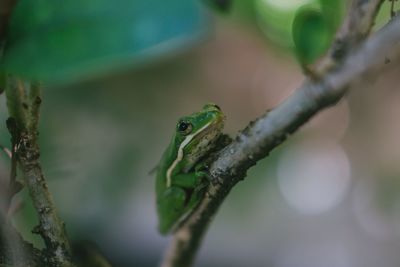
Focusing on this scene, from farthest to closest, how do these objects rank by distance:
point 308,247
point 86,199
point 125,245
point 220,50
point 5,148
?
point 308,247
point 220,50
point 125,245
point 86,199
point 5,148

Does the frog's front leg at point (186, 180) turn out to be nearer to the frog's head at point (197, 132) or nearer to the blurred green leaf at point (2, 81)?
the frog's head at point (197, 132)

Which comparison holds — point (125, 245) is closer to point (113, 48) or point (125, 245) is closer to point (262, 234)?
point (262, 234)

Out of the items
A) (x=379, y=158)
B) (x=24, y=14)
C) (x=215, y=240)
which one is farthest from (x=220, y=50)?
(x=24, y=14)

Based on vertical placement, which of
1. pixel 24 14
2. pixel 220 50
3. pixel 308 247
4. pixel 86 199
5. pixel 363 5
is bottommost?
pixel 363 5

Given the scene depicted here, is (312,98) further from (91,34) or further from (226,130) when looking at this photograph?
(226,130)

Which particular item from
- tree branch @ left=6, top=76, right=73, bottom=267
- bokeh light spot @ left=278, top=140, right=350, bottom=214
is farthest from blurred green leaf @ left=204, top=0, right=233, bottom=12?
bokeh light spot @ left=278, top=140, right=350, bottom=214

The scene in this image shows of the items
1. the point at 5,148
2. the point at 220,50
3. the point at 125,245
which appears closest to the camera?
the point at 5,148

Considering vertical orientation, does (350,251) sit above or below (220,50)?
below

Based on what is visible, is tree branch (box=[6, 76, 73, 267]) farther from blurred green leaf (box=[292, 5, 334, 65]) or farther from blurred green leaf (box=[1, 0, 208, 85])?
blurred green leaf (box=[292, 5, 334, 65])
